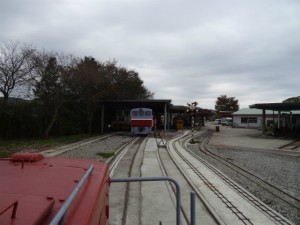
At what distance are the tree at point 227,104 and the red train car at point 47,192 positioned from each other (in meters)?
115

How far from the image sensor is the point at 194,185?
10594mm

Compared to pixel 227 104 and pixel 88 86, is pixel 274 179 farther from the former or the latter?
pixel 227 104

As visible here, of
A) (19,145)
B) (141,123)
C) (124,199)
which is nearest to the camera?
(124,199)

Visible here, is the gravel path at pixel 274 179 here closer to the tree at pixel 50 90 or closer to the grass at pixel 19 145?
the grass at pixel 19 145

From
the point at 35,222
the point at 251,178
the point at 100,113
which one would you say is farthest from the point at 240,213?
the point at 100,113

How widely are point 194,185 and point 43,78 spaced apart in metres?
21.4

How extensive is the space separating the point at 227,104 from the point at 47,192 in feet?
382

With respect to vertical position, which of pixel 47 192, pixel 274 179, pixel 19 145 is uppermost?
pixel 47 192

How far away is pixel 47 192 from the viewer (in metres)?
2.57

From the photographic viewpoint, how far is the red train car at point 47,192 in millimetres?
2015

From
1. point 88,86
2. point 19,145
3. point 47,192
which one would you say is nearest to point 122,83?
point 88,86

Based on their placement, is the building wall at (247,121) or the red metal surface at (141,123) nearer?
the red metal surface at (141,123)

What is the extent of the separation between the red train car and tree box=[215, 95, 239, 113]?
114627 mm

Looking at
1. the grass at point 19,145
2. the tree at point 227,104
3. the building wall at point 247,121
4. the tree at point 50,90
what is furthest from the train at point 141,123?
the tree at point 227,104
